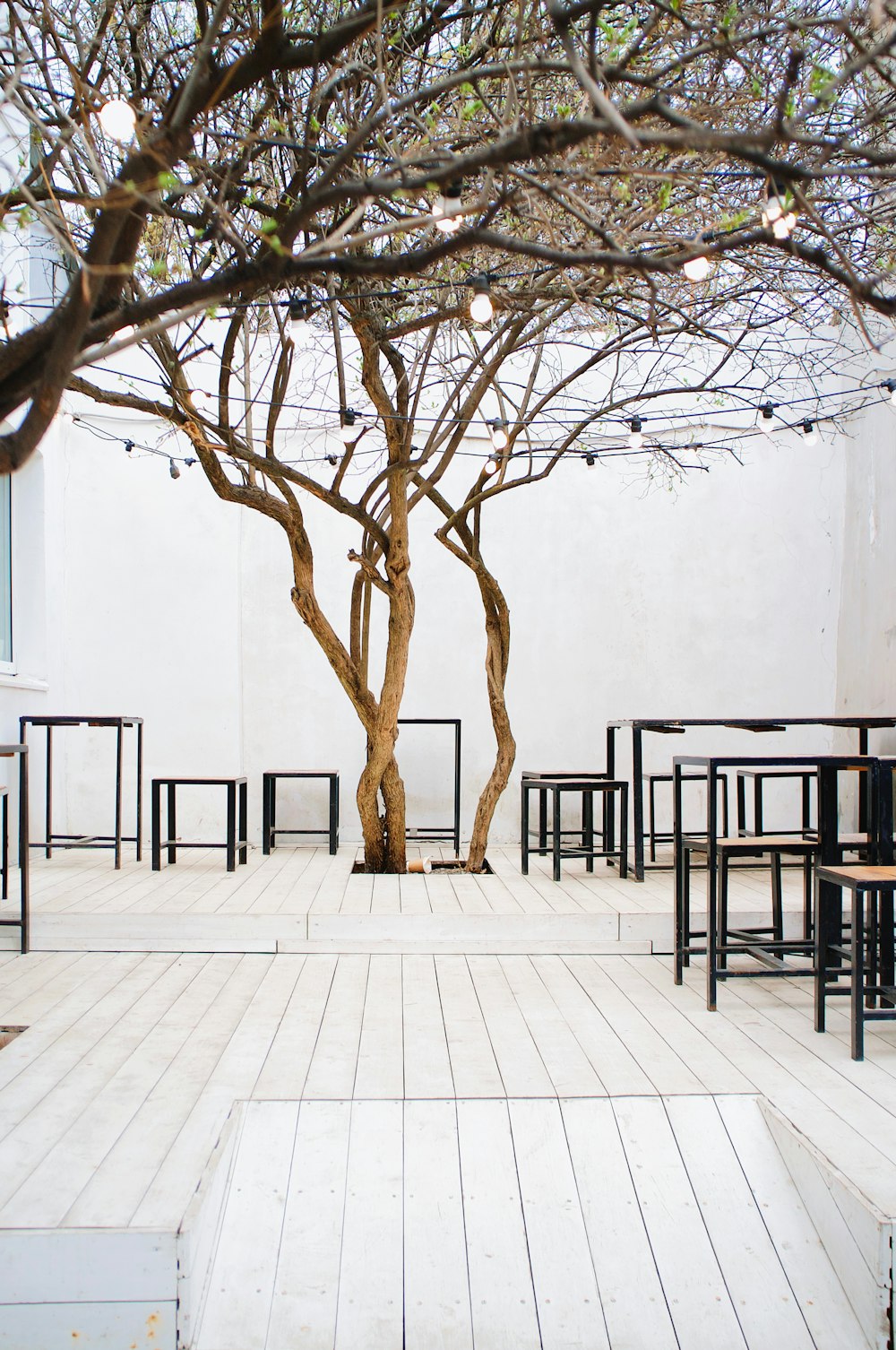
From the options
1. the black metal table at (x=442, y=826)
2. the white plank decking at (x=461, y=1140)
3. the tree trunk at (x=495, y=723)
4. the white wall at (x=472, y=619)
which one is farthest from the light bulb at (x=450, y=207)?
the white wall at (x=472, y=619)

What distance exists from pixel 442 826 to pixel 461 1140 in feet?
14.4

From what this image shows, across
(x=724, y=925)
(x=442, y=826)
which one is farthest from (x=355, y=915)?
(x=442, y=826)

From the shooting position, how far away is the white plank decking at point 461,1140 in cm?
214

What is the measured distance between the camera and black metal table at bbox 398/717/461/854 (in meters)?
6.08

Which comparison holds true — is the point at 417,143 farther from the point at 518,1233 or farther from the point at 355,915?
the point at 355,915

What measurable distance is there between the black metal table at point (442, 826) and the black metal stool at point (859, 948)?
272 cm

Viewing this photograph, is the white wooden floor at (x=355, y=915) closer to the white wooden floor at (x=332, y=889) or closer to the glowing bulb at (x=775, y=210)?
the white wooden floor at (x=332, y=889)

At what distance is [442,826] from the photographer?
689 cm

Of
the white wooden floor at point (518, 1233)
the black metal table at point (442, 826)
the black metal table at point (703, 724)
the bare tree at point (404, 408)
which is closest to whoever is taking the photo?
the white wooden floor at point (518, 1233)

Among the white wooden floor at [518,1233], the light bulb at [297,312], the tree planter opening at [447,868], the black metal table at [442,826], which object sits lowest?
the white wooden floor at [518,1233]

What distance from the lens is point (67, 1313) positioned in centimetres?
197

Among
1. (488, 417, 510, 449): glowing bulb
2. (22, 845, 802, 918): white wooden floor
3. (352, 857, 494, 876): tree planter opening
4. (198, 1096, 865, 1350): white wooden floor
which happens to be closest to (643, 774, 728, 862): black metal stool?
(22, 845, 802, 918): white wooden floor

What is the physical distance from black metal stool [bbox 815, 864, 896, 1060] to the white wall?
135 inches

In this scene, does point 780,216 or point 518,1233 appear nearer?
point 780,216
